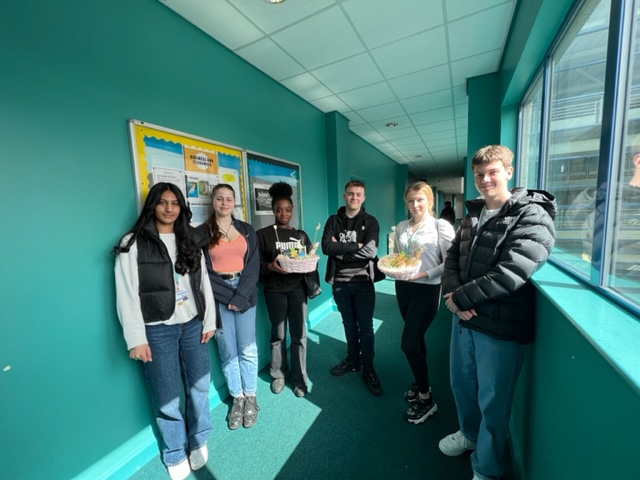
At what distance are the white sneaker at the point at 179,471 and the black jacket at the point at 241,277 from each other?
924 millimetres

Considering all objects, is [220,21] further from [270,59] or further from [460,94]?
[460,94]

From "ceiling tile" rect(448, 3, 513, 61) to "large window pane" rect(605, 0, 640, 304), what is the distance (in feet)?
4.60

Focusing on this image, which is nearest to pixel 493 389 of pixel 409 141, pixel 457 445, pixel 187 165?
pixel 457 445

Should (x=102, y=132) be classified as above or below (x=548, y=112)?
below

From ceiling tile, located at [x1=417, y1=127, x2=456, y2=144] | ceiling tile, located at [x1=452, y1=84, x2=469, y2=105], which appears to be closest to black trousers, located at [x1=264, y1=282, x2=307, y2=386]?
ceiling tile, located at [x1=452, y1=84, x2=469, y2=105]

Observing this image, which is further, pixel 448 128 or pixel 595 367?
pixel 448 128

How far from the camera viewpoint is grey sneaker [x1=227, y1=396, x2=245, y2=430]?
1.84 metres

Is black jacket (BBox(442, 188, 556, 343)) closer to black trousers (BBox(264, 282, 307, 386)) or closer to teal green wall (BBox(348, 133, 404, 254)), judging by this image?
black trousers (BBox(264, 282, 307, 386))

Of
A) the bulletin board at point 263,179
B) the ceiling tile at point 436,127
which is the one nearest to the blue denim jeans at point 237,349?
the bulletin board at point 263,179

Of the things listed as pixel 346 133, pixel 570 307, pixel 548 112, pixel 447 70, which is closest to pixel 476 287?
pixel 570 307

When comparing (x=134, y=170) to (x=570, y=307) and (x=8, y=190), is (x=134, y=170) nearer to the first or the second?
(x=8, y=190)

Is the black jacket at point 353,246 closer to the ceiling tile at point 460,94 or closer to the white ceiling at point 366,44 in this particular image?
the white ceiling at point 366,44

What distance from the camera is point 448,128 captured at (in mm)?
4574

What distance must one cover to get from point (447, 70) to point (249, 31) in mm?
2002
